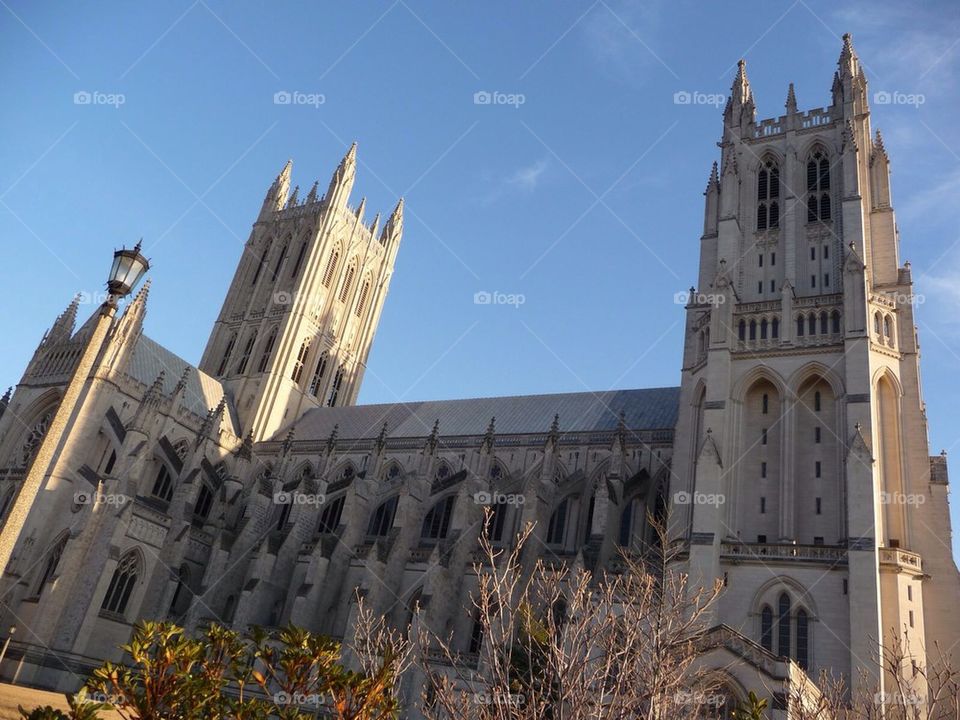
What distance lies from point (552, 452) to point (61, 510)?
24.7 m

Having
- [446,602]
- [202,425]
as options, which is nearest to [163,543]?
[202,425]

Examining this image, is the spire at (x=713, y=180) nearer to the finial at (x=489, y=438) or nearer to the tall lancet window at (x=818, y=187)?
the tall lancet window at (x=818, y=187)

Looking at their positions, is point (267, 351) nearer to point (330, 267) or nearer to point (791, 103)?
point (330, 267)

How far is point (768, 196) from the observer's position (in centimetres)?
3747

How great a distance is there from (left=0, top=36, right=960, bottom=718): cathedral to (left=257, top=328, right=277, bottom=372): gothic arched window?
4808mm

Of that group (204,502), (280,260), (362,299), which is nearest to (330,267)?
(280,260)

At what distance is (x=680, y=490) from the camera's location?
102 ft

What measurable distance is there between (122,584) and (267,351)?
2417 centimetres

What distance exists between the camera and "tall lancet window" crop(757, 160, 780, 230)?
1448 inches

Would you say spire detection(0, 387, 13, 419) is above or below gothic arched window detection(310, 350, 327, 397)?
below

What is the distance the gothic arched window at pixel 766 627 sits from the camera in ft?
84.5

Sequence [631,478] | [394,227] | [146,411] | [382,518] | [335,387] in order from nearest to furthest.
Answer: [631,478], [146,411], [382,518], [335,387], [394,227]

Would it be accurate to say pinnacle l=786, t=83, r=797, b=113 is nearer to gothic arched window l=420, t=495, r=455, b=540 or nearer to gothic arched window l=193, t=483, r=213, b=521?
gothic arched window l=420, t=495, r=455, b=540

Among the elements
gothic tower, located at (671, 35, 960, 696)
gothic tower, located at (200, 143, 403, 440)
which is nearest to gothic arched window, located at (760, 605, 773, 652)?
gothic tower, located at (671, 35, 960, 696)
